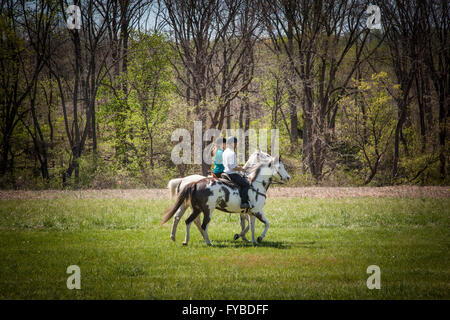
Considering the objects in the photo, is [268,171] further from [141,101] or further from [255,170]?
[141,101]

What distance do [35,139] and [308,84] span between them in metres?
21.1

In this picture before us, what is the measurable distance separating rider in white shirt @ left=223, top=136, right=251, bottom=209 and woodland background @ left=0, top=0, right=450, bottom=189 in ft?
59.7

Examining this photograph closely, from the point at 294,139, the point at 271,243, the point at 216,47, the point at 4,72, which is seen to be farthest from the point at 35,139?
the point at 271,243

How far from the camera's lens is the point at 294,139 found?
3622cm

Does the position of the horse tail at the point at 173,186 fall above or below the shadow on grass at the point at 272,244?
above

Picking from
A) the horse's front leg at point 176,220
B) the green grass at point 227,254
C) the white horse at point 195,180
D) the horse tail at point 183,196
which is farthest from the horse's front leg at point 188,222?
the white horse at point 195,180

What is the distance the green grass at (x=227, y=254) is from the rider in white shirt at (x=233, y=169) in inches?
53.5

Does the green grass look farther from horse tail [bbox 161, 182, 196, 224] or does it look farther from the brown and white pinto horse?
horse tail [bbox 161, 182, 196, 224]

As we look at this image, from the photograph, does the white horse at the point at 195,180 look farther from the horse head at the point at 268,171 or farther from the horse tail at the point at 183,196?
the horse tail at the point at 183,196

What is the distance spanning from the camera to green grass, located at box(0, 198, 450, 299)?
733cm

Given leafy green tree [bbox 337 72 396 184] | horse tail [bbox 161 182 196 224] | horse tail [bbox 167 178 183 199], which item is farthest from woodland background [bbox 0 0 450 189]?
horse tail [bbox 161 182 196 224]

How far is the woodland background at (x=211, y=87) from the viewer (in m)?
29.3

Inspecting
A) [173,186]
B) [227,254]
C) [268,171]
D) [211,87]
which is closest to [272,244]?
[227,254]

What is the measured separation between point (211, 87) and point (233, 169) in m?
22.9
